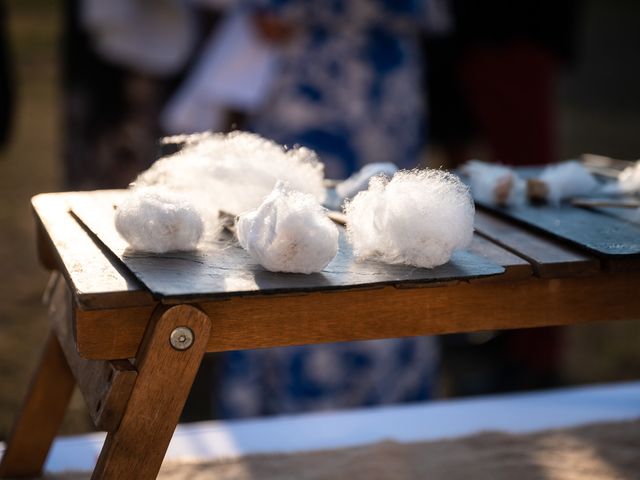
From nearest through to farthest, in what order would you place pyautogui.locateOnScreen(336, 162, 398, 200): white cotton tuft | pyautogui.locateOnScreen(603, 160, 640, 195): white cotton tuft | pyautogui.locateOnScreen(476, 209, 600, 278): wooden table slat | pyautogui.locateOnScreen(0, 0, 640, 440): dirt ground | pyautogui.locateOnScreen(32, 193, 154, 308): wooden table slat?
1. pyautogui.locateOnScreen(32, 193, 154, 308): wooden table slat
2. pyautogui.locateOnScreen(476, 209, 600, 278): wooden table slat
3. pyautogui.locateOnScreen(336, 162, 398, 200): white cotton tuft
4. pyautogui.locateOnScreen(603, 160, 640, 195): white cotton tuft
5. pyautogui.locateOnScreen(0, 0, 640, 440): dirt ground

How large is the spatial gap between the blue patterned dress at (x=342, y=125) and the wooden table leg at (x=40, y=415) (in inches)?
36.4

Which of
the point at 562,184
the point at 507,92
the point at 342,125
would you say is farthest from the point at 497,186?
the point at 507,92

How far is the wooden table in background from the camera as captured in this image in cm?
80

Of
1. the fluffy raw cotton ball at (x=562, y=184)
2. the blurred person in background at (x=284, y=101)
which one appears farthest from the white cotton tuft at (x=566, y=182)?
the blurred person in background at (x=284, y=101)

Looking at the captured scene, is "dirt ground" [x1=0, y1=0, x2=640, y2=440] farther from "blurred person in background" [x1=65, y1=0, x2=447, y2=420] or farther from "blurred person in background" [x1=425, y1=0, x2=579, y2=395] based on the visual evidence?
"blurred person in background" [x1=65, y1=0, x2=447, y2=420]

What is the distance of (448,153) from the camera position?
121 inches

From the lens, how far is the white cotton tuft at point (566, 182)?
1152mm

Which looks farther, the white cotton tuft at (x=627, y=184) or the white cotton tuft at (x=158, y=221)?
the white cotton tuft at (x=627, y=184)

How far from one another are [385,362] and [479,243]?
3.90 ft

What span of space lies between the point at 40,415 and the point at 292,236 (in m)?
0.54

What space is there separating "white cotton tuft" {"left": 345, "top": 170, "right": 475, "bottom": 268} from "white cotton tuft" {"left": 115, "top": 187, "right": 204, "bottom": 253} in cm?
16

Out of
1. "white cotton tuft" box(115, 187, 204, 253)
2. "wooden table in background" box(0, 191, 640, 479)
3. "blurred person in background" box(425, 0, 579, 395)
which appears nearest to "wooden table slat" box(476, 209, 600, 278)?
"wooden table in background" box(0, 191, 640, 479)

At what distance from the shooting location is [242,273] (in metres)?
0.83

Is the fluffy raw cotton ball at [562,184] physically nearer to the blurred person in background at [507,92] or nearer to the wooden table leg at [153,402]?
the wooden table leg at [153,402]
